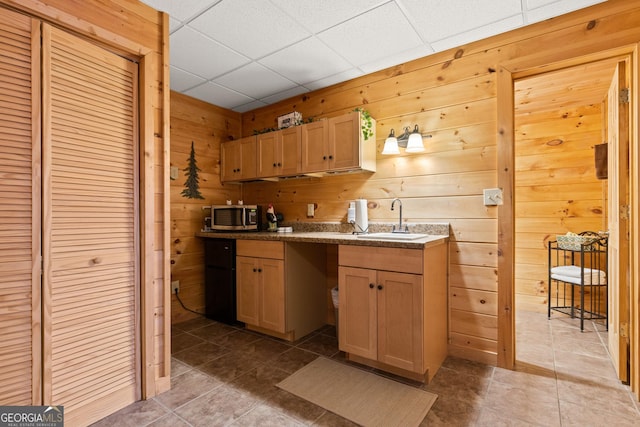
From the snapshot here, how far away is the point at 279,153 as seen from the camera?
3.12m

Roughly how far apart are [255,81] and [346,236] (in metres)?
1.78

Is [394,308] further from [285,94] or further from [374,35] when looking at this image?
[285,94]

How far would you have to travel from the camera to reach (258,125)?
3705 mm

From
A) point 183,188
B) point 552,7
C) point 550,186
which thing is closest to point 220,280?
point 183,188

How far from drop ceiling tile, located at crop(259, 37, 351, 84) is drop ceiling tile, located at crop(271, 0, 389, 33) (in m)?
0.20

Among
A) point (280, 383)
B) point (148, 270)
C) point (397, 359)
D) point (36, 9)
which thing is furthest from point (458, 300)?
point (36, 9)

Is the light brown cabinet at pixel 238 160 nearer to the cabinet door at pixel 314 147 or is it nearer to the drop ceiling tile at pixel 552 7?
the cabinet door at pixel 314 147

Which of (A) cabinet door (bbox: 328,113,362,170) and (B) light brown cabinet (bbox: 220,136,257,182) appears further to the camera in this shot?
(B) light brown cabinet (bbox: 220,136,257,182)

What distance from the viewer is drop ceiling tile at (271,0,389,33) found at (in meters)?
1.86

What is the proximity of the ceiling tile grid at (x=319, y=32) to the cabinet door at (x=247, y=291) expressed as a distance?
5.76ft

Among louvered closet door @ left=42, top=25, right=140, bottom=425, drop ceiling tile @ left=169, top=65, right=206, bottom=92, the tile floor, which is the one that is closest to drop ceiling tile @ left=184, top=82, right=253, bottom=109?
drop ceiling tile @ left=169, top=65, right=206, bottom=92

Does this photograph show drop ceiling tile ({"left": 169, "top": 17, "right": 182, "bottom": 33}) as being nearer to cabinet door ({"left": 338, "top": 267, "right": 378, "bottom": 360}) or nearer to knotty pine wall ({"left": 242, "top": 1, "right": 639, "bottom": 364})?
knotty pine wall ({"left": 242, "top": 1, "right": 639, "bottom": 364})

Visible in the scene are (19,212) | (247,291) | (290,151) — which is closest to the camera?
(19,212)

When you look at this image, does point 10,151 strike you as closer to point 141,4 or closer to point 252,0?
point 141,4
